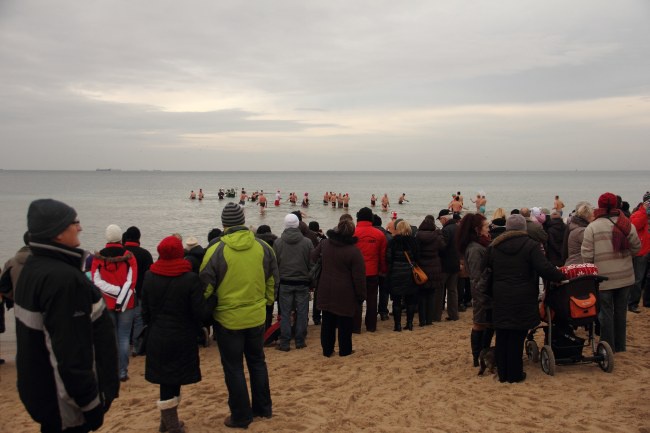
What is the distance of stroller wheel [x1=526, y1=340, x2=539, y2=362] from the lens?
19.5 ft

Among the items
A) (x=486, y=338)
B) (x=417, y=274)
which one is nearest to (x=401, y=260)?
(x=417, y=274)

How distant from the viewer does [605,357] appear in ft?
18.4

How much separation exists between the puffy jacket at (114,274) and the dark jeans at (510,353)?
4.08 m

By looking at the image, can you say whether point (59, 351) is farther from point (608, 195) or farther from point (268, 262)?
point (608, 195)

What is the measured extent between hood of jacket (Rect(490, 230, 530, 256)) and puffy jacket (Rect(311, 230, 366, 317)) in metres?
1.90

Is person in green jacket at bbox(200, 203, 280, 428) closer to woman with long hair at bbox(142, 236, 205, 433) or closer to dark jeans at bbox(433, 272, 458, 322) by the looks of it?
woman with long hair at bbox(142, 236, 205, 433)

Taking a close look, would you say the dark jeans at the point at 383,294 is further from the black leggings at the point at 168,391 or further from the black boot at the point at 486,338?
the black leggings at the point at 168,391

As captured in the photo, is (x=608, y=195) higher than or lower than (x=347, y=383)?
higher

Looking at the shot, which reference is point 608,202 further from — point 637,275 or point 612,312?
point 637,275

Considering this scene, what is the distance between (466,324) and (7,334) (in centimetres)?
786

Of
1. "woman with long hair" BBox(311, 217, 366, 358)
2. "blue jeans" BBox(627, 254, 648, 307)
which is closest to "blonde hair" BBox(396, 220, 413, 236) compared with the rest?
"woman with long hair" BBox(311, 217, 366, 358)

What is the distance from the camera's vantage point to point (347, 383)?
18.7 ft

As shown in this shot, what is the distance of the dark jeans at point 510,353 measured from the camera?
5.30 meters

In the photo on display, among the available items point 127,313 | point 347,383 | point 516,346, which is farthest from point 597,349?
point 127,313
